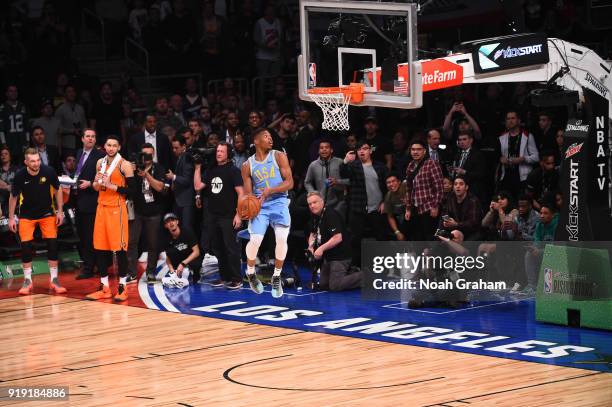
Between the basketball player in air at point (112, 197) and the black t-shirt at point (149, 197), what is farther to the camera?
the black t-shirt at point (149, 197)

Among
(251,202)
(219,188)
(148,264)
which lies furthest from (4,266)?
(251,202)

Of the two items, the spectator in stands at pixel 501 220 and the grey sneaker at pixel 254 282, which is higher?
the spectator in stands at pixel 501 220

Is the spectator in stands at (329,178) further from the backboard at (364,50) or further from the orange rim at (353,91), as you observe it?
the orange rim at (353,91)

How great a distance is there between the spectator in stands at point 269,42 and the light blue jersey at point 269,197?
736cm

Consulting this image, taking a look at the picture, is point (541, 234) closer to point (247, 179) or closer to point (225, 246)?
point (247, 179)

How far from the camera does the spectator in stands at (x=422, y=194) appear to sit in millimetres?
14961

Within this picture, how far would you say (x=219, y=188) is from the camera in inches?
635

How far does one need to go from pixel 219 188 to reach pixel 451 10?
5.09 meters

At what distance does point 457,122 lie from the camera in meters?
16.7

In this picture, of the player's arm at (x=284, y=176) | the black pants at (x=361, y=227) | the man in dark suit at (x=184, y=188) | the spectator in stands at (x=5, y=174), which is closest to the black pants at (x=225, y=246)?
the man in dark suit at (x=184, y=188)

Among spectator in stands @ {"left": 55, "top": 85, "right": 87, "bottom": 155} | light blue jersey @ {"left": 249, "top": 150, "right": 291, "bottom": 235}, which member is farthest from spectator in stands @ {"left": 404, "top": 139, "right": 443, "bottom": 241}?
spectator in stands @ {"left": 55, "top": 85, "right": 87, "bottom": 155}

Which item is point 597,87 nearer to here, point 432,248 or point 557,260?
point 557,260

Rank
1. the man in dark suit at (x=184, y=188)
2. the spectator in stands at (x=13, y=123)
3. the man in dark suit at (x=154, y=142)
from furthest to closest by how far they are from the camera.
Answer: the spectator in stands at (x=13, y=123) < the man in dark suit at (x=154, y=142) < the man in dark suit at (x=184, y=188)

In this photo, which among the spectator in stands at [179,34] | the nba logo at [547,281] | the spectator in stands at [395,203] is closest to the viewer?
the nba logo at [547,281]
